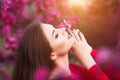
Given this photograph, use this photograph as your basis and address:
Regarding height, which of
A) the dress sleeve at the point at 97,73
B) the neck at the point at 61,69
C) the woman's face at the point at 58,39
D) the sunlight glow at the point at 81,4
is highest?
the sunlight glow at the point at 81,4

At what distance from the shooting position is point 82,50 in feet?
11.4

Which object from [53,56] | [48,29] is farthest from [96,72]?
[48,29]

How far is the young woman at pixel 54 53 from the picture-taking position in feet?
11.3

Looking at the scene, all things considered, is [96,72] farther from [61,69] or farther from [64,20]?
[64,20]

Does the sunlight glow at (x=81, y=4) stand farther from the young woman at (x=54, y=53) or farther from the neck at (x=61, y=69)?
the neck at (x=61, y=69)

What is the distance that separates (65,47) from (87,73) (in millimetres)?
187

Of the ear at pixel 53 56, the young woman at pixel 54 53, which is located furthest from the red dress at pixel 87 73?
the ear at pixel 53 56

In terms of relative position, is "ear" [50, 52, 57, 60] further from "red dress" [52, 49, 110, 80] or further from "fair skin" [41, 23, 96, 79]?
"red dress" [52, 49, 110, 80]

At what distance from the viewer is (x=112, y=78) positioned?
11.2ft

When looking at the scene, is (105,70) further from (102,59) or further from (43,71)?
(43,71)

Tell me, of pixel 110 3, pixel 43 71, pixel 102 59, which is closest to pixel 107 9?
pixel 110 3

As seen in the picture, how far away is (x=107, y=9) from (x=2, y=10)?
583 millimetres

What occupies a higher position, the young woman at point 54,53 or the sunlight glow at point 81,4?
the sunlight glow at point 81,4

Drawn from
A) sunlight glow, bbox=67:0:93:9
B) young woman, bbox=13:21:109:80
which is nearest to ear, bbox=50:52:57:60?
young woman, bbox=13:21:109:80
